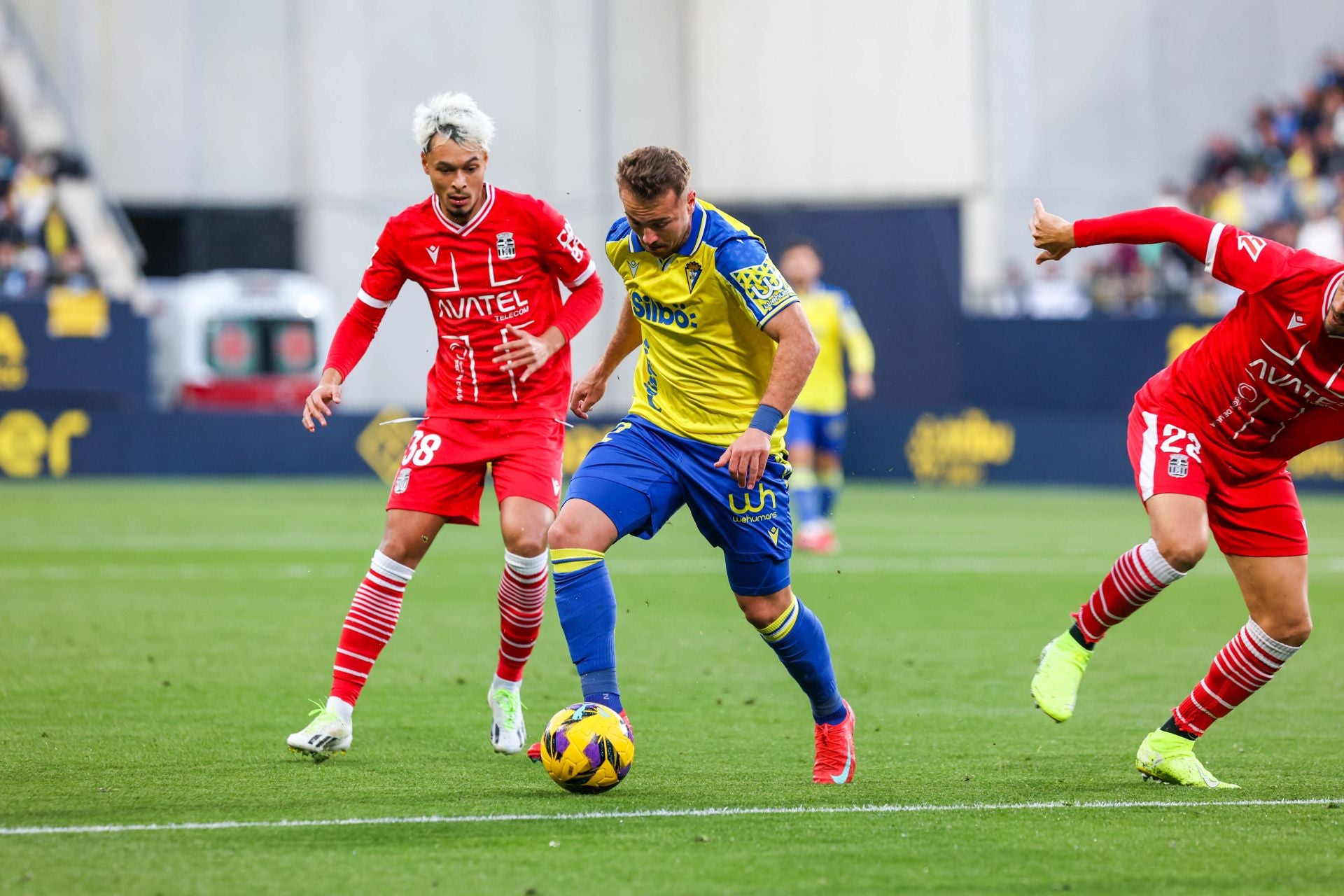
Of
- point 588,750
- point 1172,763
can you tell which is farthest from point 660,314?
point 1172,763

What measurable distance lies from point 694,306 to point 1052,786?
2.01 meters

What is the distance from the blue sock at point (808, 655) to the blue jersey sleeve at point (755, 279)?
1.00 metres

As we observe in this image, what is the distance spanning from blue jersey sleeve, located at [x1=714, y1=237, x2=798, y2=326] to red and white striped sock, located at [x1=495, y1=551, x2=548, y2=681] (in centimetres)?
140

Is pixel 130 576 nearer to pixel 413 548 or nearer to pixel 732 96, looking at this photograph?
pixel 413 548

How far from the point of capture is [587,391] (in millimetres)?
6578

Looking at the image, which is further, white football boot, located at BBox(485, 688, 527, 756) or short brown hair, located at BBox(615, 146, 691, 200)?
white football boot, located at BBox(485, 688, 527, 756)

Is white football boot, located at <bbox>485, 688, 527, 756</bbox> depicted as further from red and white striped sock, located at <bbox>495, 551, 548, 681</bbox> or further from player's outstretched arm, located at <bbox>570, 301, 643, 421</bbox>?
player's outstretched arm, located at <bbox>570, 301, 643, 421</bbox>

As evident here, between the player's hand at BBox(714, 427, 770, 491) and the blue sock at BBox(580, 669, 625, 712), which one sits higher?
the player's hand at BBox(714, 427, 770, 491)

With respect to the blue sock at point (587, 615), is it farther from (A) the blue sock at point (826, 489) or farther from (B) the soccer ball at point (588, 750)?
(A) the blue sock at point (826, 489)

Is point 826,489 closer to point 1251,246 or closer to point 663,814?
point 1251,246

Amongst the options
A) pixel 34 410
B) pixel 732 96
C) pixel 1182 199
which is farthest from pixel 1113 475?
pixel 34 410

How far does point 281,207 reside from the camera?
103 feet

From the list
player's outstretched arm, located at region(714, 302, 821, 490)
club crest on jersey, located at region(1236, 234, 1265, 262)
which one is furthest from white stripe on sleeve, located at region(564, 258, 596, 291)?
club crest on jersey, located at region(1236, 234, 1265, 262)

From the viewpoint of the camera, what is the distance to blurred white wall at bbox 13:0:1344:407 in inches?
1170
